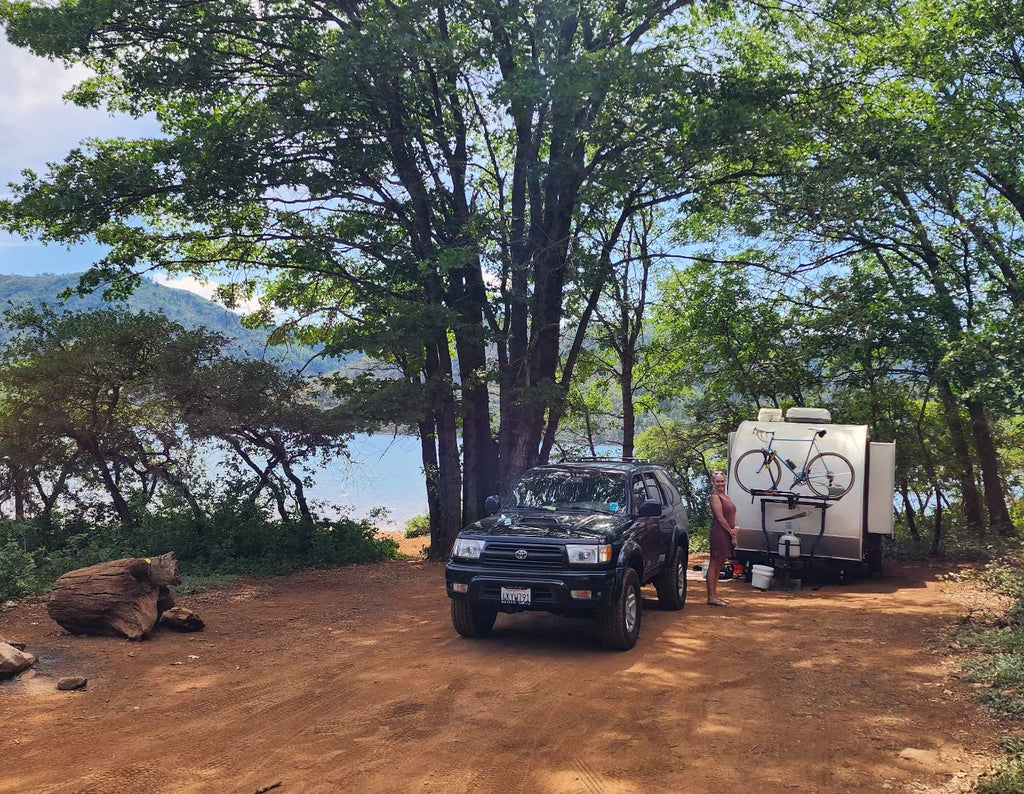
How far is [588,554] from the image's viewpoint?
8.45 m

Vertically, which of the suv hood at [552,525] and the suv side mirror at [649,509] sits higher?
the suv side mirror at [649,509]

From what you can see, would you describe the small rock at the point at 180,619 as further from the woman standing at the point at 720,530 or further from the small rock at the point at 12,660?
the woman standing at the point at 720,530

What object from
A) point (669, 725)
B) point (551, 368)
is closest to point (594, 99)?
point (551, 368)

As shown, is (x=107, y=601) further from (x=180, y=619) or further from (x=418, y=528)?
(x=418, y=528)

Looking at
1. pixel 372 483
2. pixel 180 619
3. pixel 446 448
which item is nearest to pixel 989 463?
pixel 446 448

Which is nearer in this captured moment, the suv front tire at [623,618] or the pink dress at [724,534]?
the suv front tire at [623,618]

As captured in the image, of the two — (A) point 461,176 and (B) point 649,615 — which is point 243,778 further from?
(A) point 461,176

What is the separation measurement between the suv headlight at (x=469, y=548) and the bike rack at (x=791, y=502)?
24.3 feet

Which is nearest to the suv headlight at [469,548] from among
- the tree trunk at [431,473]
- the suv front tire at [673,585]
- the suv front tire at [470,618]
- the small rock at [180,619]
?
the suv front tire at [470,618]

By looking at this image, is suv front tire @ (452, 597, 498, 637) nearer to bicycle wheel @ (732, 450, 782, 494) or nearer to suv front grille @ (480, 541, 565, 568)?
suv front grille @ (480, 541, 565, 568)

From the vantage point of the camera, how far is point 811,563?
14219 millimetres

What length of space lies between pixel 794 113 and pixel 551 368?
7030 mm

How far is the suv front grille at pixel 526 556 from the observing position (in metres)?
8.50

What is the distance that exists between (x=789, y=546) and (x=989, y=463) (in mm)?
7064
